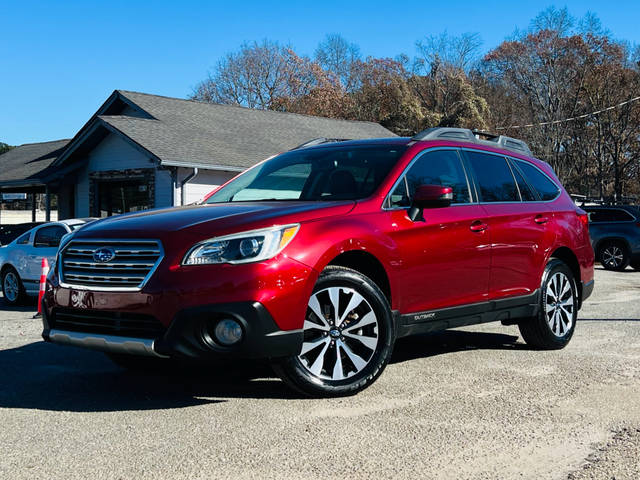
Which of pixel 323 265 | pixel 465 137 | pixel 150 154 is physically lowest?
pixel 323 265

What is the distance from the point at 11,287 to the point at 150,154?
944cm

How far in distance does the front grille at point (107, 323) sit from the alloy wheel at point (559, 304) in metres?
3.78

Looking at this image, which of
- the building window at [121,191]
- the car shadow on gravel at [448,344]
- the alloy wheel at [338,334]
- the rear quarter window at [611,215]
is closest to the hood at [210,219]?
the alloy wheel at [338,334]

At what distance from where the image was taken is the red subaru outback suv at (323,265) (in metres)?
4.55

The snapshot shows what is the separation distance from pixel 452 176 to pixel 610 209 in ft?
48.6

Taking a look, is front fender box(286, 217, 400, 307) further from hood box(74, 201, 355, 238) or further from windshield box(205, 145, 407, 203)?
windshield box(205, 145, 407, 203)

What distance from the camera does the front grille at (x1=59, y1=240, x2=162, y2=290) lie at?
4.70m

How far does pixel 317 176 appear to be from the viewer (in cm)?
609

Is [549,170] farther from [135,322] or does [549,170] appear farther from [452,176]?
[135,322]

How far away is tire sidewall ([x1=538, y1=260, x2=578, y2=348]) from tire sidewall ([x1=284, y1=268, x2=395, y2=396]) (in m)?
2.09

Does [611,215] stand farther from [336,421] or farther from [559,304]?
[336,421]

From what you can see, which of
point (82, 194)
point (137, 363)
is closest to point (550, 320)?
point (137, 363)

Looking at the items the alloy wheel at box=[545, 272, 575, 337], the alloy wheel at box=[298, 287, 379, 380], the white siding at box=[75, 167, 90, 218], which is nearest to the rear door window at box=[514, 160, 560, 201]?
the alloy wheel at box=[545, 272, 575, 337]

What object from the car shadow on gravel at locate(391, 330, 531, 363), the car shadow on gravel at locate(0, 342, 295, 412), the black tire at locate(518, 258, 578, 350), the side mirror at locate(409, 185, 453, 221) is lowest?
the car shadow on gravel at locate(0, 342, 295, 412)
